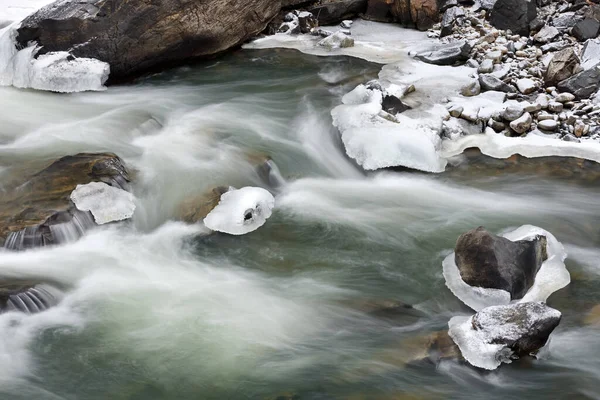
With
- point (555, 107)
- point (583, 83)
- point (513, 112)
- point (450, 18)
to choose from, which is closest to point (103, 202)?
point (513, 112)

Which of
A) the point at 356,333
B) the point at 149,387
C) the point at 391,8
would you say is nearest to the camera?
the point at 149,387

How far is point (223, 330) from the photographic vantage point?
405 cm

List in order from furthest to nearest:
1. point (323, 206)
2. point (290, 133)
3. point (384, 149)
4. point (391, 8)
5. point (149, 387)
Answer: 1. point (391, 8)
2. point (290, 133)
3. point (384, 149)
4. point (323, 206)
5. point (149, 387)

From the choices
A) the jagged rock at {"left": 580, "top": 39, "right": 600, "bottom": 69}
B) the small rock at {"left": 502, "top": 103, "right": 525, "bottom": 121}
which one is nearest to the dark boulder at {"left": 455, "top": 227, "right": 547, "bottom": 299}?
the small rock at {"left": 502, "top": 103, "right": 525, "bottom": 121}

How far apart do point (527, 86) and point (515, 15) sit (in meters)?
1.80

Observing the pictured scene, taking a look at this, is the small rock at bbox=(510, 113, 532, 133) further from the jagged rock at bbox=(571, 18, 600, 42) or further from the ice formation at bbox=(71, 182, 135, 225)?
the ice formation at bbox=(71, 182, 135, 225)

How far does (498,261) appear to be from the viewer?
13.6 feet

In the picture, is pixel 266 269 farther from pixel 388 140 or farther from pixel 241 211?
pixel 388 140

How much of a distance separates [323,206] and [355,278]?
44.1 inches

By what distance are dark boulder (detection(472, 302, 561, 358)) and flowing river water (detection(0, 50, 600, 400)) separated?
13 centimetres

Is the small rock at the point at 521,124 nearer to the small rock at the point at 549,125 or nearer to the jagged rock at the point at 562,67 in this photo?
the small rock at the point at 549,125

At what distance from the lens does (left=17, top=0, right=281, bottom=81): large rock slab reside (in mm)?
7652

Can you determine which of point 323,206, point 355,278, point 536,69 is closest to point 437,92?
point 536,69

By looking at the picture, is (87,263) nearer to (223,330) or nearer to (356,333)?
(223,330)
